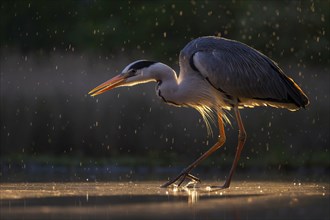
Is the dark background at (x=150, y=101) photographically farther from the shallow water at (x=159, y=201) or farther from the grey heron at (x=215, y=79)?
the shallow water at (x=159, y=201)

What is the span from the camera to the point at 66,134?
1922cm

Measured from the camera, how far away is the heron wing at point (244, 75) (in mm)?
Answer: 13859

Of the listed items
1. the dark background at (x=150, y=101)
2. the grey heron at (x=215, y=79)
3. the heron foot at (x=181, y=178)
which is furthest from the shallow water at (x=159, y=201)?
the dark background at (x=150, y=101)

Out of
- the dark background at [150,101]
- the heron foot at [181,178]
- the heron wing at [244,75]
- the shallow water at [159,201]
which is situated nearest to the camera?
the shallow water at [159,201]

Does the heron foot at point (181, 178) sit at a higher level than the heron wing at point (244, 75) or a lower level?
lower

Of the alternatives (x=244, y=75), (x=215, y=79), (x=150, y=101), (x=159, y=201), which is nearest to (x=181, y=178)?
(x=215, y=79)

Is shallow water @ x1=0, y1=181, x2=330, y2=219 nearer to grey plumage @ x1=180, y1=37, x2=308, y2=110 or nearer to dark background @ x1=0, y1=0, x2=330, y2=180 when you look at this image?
grey plumage @ x1=180, y1=37, x2=308, y2=110

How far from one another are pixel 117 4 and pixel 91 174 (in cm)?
741

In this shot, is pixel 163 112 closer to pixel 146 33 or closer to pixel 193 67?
pixel 146 33

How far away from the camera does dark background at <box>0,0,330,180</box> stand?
742 inches

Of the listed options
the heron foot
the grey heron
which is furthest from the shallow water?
the grey heron

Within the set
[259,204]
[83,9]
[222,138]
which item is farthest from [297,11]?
[259,204]

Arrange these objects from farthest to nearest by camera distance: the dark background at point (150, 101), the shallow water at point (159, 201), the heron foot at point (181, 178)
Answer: the dark background at point (150, 101), the heron foot at point (181, 178), the shallow water at point (159, 201)

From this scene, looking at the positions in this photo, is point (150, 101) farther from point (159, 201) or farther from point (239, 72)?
point (159, 201)
